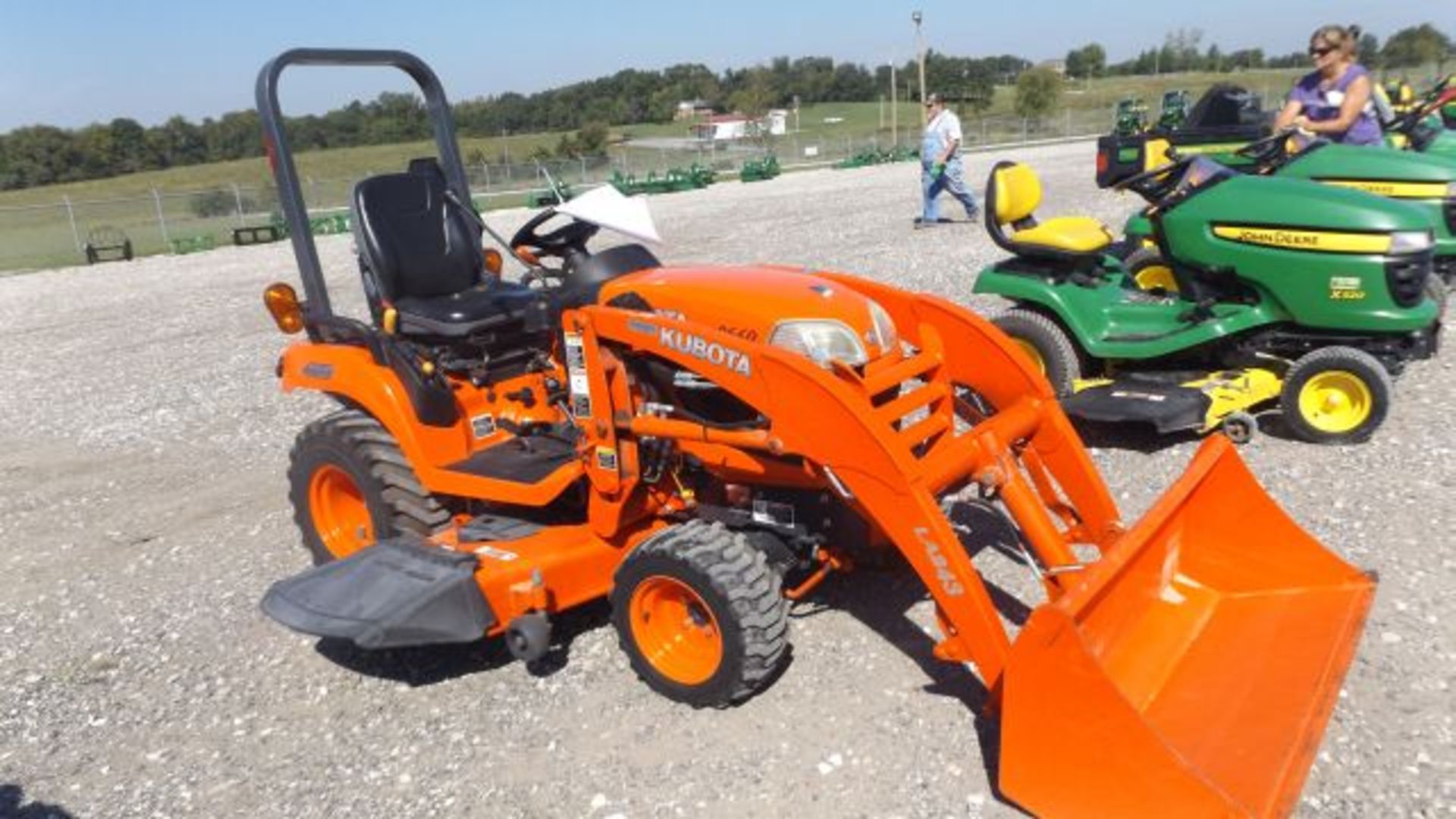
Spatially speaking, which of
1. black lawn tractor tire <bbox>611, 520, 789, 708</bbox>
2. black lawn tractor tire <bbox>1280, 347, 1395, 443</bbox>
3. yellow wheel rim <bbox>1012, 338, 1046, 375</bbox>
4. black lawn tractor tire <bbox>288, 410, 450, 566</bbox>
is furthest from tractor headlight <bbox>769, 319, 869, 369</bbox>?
black lawn tractor tire <bbox>1280, 347, 1395, 443</bbox>

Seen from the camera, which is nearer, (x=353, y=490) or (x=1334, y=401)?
(x=353, y=490)

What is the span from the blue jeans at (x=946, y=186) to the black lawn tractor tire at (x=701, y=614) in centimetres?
1122

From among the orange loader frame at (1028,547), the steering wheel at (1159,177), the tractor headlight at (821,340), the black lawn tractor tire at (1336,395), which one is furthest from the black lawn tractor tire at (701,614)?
the steering wheel at (1159,177)

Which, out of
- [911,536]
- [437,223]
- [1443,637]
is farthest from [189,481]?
[1443,637]

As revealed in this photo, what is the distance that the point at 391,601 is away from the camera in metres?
3.41

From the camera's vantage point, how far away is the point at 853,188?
2300 cm

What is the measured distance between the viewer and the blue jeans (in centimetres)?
1380

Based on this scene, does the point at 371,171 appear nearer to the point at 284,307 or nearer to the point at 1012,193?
the point at 1012,193

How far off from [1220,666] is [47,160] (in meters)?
61.8

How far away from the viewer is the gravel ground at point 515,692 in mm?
2965

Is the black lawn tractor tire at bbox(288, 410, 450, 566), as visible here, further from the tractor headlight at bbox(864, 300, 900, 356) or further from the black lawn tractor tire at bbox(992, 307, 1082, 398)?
the black lawn tractor tire at bbox(992, 307, 1082, 398)

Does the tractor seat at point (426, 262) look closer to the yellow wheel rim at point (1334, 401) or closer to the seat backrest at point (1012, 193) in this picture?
the seat backrest at point (1012, 193)

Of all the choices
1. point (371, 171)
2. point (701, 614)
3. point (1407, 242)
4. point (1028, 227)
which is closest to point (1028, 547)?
point (701, 614)

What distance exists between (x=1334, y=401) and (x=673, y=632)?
3608 mm
